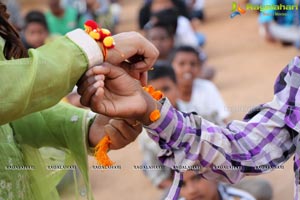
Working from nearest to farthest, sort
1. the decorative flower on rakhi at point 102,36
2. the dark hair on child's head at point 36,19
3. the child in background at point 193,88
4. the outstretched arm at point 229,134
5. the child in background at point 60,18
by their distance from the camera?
the decorative flower on rakhi at point 102,36, the outstretched arm at point 229,134, the child in background at point 193,88, the dark hair on child's head at point 36,19, the child in background at point 60,18

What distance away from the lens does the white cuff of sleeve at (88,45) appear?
151 cm

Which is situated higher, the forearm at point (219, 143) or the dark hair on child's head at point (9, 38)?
the dark hair on child's head at point (9, 38)

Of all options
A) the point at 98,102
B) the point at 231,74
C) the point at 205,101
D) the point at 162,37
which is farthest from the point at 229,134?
the point at 231,74

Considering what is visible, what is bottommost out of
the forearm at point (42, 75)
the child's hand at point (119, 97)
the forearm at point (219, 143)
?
the forearm at point (219, 143)

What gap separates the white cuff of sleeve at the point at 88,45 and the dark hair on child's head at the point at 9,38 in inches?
9.3

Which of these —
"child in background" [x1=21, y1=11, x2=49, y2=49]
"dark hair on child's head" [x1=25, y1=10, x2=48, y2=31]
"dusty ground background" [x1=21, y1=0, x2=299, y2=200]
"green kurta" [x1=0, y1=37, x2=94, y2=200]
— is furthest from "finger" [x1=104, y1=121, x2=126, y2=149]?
"dark hair on child's head" [x1=25, y1=10, x2=48, y2=31]

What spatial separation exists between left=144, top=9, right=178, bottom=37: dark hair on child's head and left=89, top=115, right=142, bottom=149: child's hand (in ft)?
8.93


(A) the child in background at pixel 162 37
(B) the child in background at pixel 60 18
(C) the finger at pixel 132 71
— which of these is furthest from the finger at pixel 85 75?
(B) the child in background at pixel 60 18

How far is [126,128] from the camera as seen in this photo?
172cm

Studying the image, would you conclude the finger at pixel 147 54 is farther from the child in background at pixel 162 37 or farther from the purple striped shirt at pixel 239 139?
the child in background at pixel 162 37

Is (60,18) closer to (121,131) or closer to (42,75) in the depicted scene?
(121,131)

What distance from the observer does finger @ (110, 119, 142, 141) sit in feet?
5.63

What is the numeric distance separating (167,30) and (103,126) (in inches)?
114

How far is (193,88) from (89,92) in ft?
8.54
